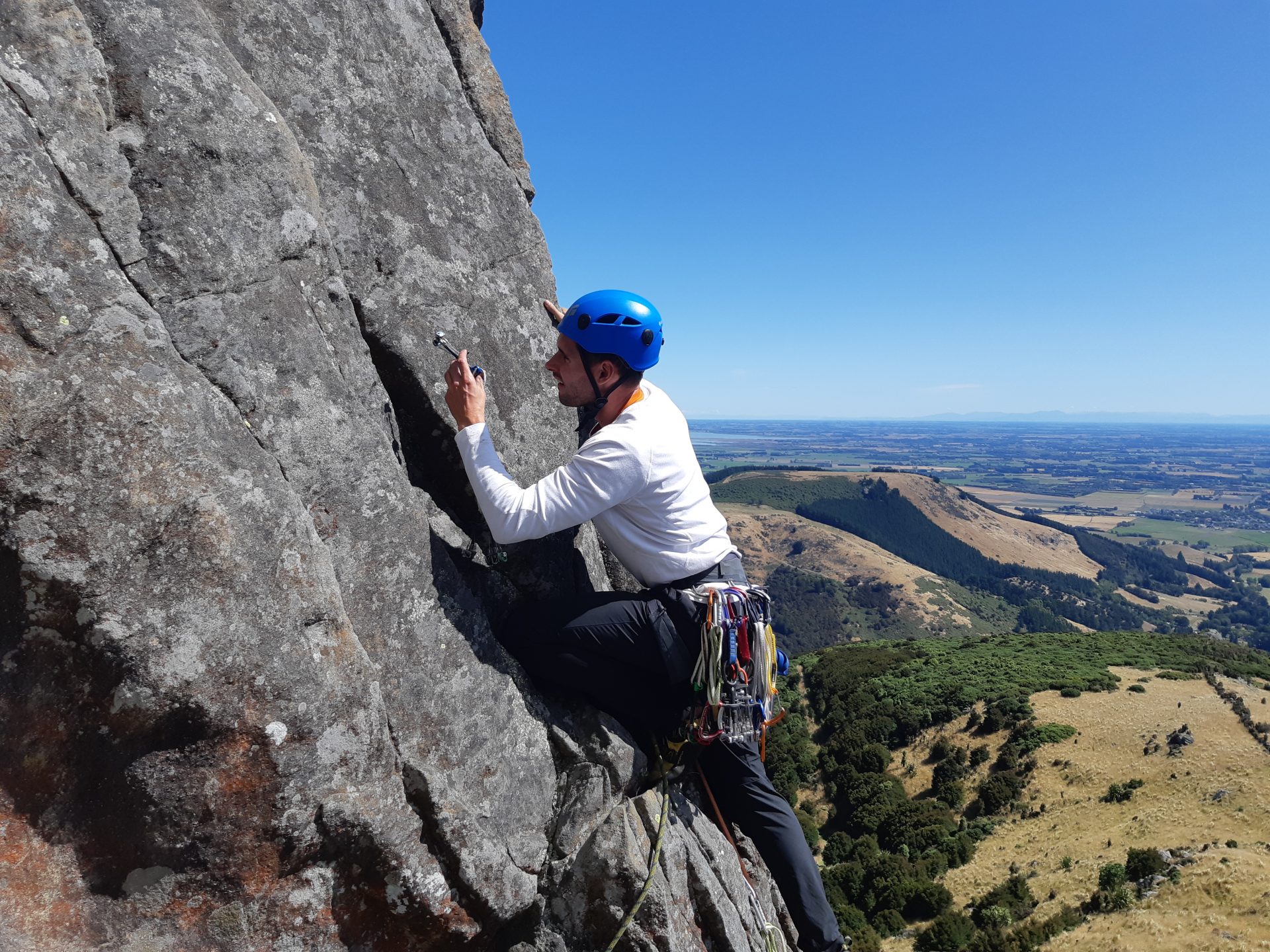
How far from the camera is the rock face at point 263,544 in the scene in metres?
3.22

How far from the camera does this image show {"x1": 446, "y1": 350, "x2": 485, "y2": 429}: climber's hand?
4.65m

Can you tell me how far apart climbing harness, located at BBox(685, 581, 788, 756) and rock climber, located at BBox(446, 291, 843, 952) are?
14 cm

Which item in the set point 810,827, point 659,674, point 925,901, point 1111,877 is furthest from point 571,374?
point 810,827

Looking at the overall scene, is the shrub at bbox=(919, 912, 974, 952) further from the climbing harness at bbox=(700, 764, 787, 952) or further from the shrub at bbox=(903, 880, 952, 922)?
the climbing harness at bbox=(700, 764, 787, 952)

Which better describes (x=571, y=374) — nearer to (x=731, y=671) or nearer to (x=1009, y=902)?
(x=731, y=671)

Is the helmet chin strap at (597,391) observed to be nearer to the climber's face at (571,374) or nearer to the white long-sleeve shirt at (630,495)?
the climber's face at (571,374)

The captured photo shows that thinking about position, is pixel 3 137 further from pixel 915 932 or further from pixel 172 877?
pixel 915 932

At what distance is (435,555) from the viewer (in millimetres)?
4816

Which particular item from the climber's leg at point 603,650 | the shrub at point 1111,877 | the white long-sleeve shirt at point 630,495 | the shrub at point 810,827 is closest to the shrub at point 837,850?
the shrub at point 810,827

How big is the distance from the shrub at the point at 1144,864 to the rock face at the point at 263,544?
3226 centimetres

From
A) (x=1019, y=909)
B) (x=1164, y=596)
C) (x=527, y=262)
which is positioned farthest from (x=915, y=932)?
(x=1164, y=596)

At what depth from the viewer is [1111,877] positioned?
90.4 ft

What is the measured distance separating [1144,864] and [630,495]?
35381 millimetres

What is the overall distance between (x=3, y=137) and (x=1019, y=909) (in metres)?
37.7
